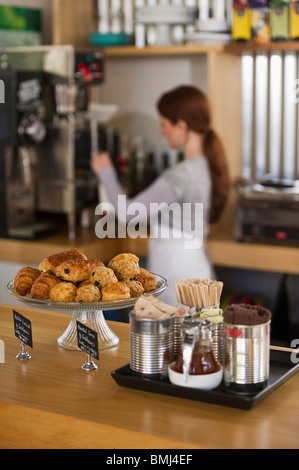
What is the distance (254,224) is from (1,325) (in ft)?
6.44

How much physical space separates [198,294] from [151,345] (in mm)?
156

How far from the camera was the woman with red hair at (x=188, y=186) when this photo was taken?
341 centimetres

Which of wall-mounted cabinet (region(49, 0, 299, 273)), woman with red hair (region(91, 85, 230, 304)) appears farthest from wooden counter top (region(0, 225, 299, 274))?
woman with red hair (region(91, 85, 230, 304))

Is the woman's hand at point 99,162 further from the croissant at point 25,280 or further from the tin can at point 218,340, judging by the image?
the tin can at point 218,340

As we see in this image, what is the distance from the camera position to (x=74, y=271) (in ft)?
5.63

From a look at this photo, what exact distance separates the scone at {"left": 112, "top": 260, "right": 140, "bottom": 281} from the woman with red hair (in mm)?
1616

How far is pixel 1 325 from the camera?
79.3 inches

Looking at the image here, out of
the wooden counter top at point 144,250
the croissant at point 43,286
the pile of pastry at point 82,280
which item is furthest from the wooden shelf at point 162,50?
the croissant at point 43,286

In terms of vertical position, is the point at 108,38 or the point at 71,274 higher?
the point at 108,38

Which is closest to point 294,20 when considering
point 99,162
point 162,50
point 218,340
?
point 162,50

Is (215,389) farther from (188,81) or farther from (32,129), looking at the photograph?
(188,81)

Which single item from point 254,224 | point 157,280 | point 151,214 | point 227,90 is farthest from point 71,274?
point 227,90

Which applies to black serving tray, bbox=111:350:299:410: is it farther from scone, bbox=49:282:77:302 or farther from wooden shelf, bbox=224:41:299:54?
wooden shelf, bbox=224:41:299:54
